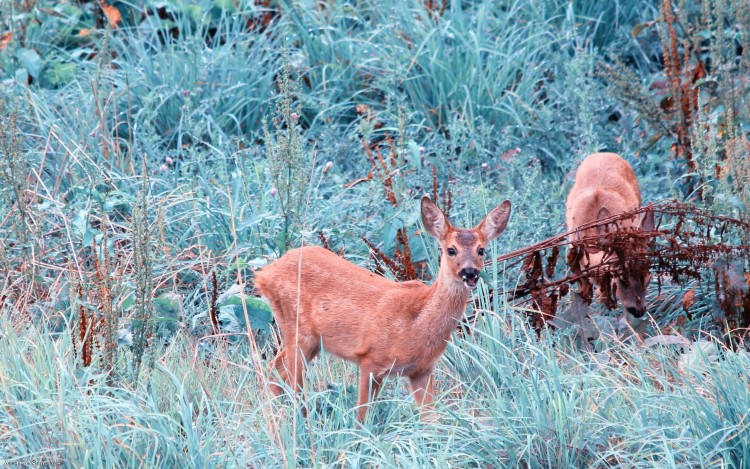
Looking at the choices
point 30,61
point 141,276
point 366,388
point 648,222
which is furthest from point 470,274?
point 30,61

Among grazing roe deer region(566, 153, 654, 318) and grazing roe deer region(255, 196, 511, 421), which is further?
grazing roe deer region(566, 153, 654, 318)

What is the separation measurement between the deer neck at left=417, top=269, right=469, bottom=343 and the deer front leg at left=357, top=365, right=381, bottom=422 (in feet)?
0.99

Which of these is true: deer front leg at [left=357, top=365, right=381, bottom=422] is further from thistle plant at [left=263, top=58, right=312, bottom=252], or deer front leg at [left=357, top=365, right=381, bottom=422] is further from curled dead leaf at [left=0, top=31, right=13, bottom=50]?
curled dead leaf at [left=0, top=31, right=13, bottom=50]

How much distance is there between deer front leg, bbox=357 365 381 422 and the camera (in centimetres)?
452

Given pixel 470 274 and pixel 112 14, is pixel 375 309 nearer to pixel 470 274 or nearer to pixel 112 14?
pixel 470 274

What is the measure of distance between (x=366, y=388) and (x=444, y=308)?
19.6 inches

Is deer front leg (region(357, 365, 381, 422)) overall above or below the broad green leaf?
above

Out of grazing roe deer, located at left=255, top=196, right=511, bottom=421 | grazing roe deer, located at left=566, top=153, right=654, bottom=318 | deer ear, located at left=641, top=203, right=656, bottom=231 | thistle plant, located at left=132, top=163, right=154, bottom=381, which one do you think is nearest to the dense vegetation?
thistle plant, located at left=132, top=163, right=154, bottom=381

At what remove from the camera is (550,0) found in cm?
933

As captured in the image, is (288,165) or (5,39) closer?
(288,165)

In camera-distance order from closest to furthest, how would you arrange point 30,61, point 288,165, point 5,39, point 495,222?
point 495,222 → point 288,165 → point 30,61 → point 5,39

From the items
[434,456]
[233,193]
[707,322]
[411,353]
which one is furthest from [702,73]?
[434,456]

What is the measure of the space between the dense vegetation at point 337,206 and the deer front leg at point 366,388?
7 cm

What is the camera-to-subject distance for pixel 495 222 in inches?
198
